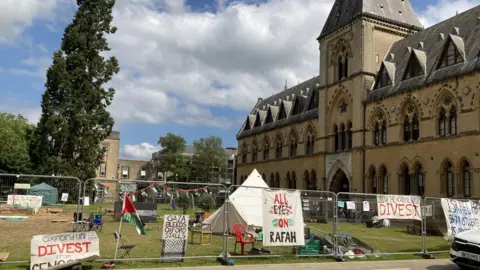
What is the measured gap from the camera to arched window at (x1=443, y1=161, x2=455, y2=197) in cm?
2920

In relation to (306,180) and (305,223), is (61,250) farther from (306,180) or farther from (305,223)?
(306,180)

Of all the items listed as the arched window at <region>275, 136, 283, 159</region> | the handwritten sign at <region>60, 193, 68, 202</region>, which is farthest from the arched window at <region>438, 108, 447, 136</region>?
the arched window at <region>275, 136, 283, 159</region>

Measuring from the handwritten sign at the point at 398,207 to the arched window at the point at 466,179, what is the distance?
1414 cm

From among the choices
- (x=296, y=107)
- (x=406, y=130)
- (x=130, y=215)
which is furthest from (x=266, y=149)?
(x=130, y=215)

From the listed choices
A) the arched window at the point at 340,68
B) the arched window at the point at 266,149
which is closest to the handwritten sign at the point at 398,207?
the arched window at the point at 340,68

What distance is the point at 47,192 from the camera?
24.4 metres

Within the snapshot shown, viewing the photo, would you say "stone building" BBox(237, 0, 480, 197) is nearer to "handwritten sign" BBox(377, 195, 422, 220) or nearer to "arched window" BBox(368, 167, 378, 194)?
"arched window" BBox(368, 167, 378, 194)

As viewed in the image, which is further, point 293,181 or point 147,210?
point 293,181

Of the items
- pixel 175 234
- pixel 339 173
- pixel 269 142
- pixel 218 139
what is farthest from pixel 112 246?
pixel 218 139

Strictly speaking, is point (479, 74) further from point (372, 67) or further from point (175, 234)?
point (175, 234)

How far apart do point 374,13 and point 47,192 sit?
1162 inches

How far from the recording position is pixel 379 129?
118 ft

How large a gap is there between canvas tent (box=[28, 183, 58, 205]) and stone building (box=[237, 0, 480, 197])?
23670 mm

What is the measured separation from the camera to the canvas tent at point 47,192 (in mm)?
22094
